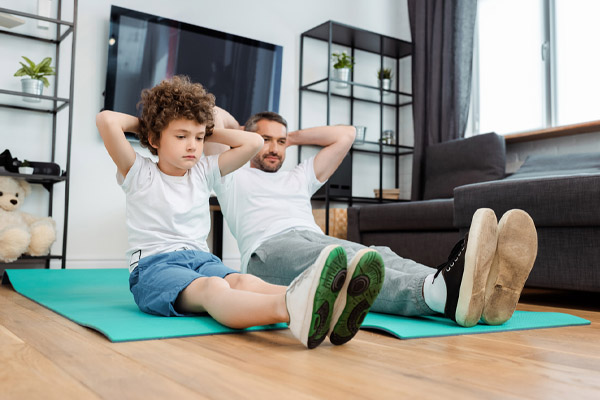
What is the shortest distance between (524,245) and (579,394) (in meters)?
0.61

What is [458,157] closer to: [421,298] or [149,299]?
[421,298]

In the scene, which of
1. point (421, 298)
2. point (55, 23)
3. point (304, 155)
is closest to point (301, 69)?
point (304, 155)

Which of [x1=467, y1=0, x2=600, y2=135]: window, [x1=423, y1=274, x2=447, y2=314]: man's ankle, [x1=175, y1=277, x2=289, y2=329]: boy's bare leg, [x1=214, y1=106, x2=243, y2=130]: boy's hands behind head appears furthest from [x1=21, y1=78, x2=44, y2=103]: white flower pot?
[x1=467, y1=0, x2=600, y2=135]: window

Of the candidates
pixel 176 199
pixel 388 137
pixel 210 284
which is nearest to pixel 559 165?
pixel 388 137

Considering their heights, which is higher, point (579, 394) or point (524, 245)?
point (524, 245)

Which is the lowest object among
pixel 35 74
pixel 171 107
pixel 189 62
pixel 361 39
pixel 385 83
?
pixel 171 107

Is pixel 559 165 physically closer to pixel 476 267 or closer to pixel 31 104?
pixel 476 267

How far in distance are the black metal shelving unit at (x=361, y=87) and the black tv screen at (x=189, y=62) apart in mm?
368

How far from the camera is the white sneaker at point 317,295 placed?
984mm

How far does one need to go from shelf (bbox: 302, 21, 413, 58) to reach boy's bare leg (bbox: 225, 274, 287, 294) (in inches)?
126

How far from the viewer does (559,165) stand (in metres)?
3.06

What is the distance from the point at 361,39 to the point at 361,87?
1.34ft

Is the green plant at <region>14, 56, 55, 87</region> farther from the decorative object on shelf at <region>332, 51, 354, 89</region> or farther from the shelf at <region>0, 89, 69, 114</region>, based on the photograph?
the decorative object on shelf at <region>332, 51, 354, 89</region>

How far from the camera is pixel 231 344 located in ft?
3.64
